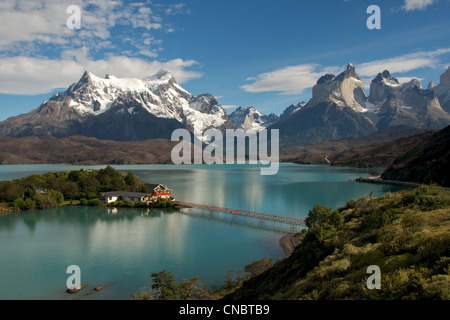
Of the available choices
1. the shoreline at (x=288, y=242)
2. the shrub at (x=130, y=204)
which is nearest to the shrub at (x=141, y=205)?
the shrub at (x=130, y=204)

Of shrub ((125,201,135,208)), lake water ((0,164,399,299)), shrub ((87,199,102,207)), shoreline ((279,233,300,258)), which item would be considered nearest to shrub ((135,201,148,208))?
shrub ((125,201,135,208))

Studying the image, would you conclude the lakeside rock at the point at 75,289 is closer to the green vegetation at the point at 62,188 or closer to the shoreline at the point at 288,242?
the shoreline at the point at 288,242

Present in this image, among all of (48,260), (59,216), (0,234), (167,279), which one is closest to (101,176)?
(59,216)

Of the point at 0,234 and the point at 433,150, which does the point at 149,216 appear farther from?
the point at 433,150

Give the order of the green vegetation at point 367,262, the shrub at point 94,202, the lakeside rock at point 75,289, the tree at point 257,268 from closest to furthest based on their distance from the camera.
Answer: the green vegetation at point 367,262, the lakeside rock at point 75,289, the tree at point 257,268, the shrub at point 94,202

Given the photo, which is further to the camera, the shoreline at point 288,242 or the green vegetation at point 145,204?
the green vegetation at point 145,204

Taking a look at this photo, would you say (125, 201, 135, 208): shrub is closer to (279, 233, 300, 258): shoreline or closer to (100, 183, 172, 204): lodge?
(100, 183, 172, 204): lodge
